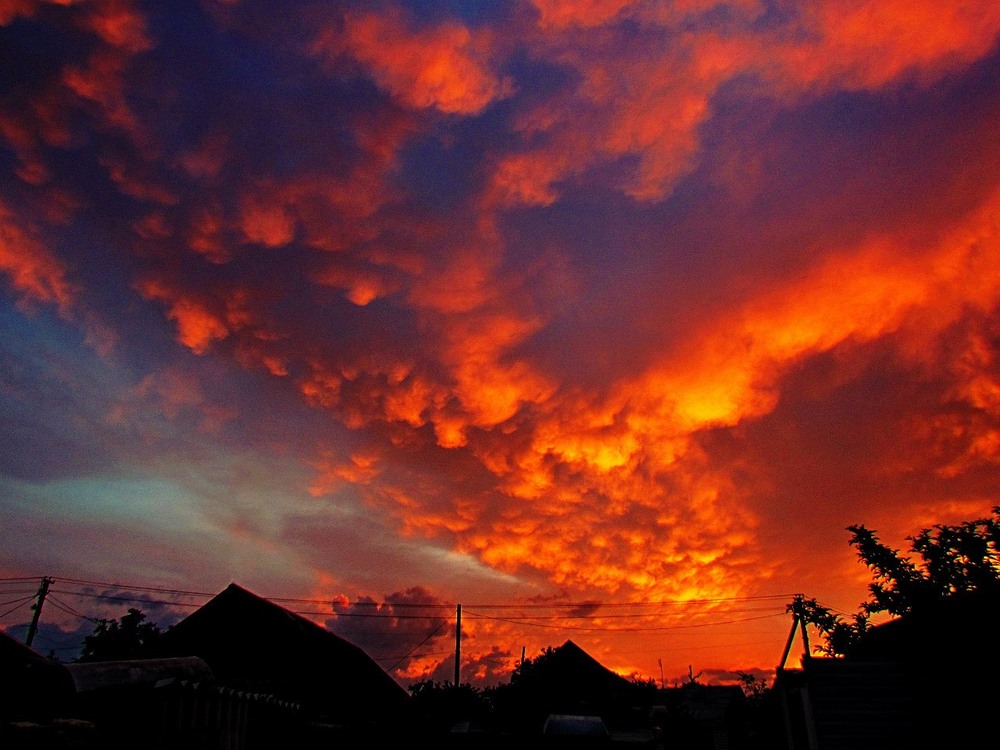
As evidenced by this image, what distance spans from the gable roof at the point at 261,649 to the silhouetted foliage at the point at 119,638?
23014mm

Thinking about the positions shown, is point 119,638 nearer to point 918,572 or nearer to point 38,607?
point 38,607

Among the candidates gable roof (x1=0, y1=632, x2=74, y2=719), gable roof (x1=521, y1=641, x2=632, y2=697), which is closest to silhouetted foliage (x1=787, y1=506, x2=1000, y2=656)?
gable roof (x1=521, y1=641, x2=632, y2=697)

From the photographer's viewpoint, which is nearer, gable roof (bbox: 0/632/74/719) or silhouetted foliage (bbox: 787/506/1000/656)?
gable roof (bbox: 0/632/74/719)

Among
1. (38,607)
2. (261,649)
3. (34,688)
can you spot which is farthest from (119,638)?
(34,688)

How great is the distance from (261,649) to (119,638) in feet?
97.4

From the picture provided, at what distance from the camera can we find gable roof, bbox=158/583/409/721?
79.4 ft

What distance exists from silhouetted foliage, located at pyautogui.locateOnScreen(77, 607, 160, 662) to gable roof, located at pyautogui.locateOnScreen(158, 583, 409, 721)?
2301 centimetres

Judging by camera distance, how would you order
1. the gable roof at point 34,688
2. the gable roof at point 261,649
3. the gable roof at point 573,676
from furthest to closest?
the gable roof at point 573,676, the gable roof at point 261,649, the gable roof at point 34,688

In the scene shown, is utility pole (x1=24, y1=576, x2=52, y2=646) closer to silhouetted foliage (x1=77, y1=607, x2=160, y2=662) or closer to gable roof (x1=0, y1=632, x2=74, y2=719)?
silhouetted foliage (x1=77, y1=607, x2=160, y2=662)

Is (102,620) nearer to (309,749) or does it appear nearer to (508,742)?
(508,742)

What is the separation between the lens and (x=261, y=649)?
24797 mm

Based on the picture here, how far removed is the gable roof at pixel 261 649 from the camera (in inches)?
952

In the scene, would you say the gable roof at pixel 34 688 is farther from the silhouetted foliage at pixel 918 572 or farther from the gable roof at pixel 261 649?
the silhouetted foliage at pixel 918 572

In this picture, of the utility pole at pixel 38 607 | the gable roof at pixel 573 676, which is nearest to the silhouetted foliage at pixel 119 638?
the utility pole at pixel 38 607
